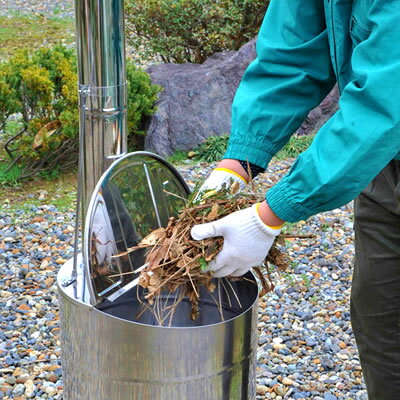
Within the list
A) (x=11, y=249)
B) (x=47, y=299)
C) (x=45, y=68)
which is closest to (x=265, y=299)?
(x=47, y=299)

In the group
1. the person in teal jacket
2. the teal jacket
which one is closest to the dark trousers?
the person in teal jacket

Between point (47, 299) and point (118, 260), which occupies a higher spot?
point (118, 260)

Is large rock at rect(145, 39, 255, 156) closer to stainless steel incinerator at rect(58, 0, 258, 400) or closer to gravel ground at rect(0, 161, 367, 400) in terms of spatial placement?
gravel ground at rect(0, 161, 367, 400)

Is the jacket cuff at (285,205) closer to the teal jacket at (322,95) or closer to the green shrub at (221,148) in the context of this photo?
the teal jacket at (322,95)

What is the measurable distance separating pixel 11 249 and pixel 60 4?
9.18m

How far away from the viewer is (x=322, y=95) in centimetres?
223

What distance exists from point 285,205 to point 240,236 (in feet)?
0.46

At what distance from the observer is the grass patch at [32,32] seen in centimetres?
970

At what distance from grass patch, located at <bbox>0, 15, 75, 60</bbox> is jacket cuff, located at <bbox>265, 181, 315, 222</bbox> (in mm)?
7787

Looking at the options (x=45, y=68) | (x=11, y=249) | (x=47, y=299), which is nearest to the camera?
(x=47, y=299)

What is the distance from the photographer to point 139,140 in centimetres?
594

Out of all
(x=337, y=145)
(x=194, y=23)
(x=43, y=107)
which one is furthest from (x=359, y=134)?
(x=194, y=23)

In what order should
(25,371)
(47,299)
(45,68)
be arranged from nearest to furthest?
(25,371) < (47,299) < (45,68)

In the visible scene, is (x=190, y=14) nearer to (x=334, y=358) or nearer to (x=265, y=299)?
(x=265, y=299)
